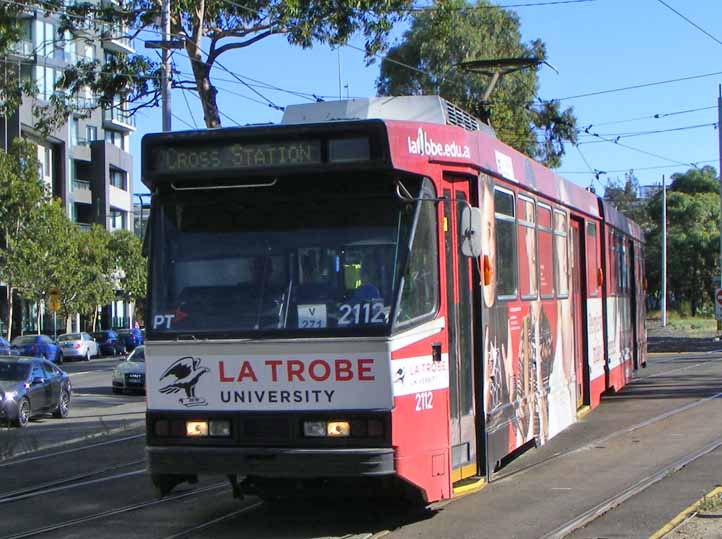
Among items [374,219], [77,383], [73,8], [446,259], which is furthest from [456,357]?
[77,383]

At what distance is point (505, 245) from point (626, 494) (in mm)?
2651

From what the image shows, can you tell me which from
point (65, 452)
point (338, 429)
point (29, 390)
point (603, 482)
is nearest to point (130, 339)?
point (29, 390)

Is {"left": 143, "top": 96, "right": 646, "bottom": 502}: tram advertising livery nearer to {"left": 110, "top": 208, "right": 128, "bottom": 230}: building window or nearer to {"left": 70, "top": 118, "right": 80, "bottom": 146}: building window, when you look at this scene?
{"left": 70, "top": 118, "right": 80, "bottom": 146}: building window

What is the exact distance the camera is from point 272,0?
67.7ft

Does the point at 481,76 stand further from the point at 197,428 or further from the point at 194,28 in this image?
the point at 197,428

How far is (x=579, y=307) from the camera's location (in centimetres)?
1519

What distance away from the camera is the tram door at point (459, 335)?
881 centimetres

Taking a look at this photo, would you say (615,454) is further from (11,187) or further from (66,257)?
(66,257)

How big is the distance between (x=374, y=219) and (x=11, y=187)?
1708 inches

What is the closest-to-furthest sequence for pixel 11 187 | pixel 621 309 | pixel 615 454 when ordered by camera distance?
pixel 615 454, pixel 621 309, pixel 11 187

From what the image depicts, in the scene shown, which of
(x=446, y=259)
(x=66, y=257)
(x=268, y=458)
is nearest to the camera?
(x=268, y=458)

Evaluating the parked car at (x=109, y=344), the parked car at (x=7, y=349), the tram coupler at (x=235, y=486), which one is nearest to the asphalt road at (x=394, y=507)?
the tram coupler at (x=235, y=486)

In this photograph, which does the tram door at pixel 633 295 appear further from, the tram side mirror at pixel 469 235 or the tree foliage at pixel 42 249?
the tree foliage at pixel 42 249

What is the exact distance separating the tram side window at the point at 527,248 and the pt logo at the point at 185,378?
4.12m
